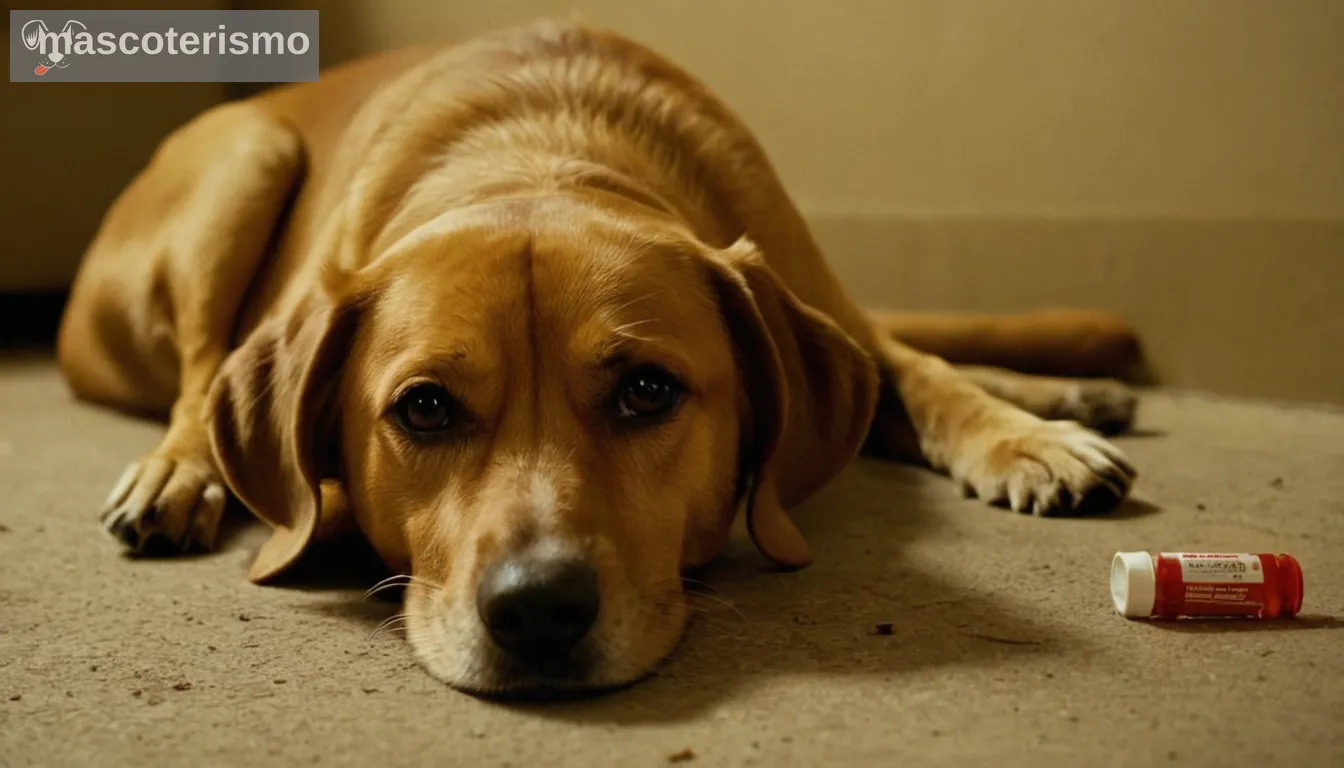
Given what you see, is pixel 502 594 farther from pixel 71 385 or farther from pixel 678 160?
pixel 71 385

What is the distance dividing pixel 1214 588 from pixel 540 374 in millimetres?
956

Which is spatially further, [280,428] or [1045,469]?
[1045,469]

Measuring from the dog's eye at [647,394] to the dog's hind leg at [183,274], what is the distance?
3.14 feet

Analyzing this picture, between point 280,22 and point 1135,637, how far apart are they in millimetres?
4456

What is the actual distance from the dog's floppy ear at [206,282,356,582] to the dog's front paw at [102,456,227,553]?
0.23 meters

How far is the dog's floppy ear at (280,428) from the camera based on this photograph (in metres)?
1.86

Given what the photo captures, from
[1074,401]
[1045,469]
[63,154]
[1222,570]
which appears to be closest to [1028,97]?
[1074,401]

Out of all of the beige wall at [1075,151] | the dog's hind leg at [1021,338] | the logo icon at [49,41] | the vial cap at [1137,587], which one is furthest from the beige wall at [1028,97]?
the vial cap at [1137,587]

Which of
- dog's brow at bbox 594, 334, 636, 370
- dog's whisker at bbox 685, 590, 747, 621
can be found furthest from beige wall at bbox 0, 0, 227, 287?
dog's whisker at bbox 685, 590, 747, 621

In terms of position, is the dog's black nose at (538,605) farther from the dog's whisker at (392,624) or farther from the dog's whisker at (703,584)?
the dog's whisker at (703,584)

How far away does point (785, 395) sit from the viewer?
1.89 m

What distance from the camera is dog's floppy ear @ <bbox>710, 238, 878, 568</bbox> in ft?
6.22

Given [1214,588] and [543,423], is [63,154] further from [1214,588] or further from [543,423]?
[1214,588]

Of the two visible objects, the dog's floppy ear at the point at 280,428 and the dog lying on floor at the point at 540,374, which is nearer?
the dog lying on floor at the point at 540,374
